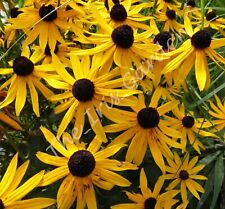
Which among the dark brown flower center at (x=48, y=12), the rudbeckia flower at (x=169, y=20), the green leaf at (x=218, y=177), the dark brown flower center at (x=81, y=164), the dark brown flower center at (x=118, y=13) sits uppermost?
the dark brown flower center at (x=48, y=12)

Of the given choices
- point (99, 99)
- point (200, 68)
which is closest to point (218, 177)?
point (200, 68)

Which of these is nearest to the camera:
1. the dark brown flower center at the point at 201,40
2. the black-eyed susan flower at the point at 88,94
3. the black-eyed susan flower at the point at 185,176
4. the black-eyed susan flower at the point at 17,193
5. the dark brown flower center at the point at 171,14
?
the black-eyed susan flower at the point at 17,193

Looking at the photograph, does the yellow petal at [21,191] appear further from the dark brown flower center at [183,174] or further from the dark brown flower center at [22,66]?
the dark brown flower center at [183,174]

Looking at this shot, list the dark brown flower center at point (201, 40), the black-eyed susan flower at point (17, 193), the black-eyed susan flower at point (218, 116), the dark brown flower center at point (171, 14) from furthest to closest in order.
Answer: the dark brown flower center at point (171, 14) < the black-eyed susan flower at point (218, 116) < the dark brown flower center at point (201, 40) < the black-eyed susan flower at point (17, 193)

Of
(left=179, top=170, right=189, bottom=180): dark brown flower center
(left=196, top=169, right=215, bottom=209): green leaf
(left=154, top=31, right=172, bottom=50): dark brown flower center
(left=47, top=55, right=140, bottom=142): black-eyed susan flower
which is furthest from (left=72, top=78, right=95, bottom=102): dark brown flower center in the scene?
(left=196, top=169, right=215, bottom=209): green leaf

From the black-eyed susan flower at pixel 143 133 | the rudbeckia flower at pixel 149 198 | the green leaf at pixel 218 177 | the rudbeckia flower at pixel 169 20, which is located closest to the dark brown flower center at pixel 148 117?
the black-eyed susan flower at pixel 143 133

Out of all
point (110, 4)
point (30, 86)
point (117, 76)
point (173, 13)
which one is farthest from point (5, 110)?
point (173, 13)

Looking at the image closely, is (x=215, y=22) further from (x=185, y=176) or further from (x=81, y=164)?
(x=81, y=164)
